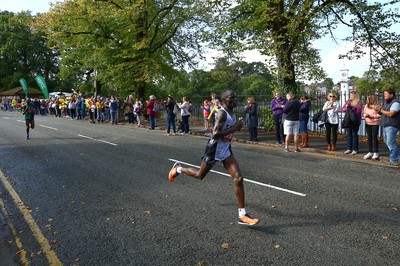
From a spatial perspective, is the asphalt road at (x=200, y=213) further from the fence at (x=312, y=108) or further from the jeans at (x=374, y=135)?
the fence at (x=312, y=108)

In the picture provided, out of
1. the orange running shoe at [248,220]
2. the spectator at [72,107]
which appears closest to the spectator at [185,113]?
the orange running shoe at [248,220]

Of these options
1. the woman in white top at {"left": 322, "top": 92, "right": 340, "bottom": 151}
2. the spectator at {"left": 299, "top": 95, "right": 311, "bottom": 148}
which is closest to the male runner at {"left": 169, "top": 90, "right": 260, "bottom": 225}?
the woman in white top at {"left": 322, "top": 92, "right": 340, "bottom": 151}

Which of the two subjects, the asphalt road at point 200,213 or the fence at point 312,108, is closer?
the asphalt road at point 200,213

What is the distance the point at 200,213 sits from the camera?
18.2ft

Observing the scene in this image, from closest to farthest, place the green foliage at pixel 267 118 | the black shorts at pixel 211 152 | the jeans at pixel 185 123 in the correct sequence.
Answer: the black shorts at pixel 211 152 → the green foliage at pixel 267 118 → the jeans at pixel 185 123

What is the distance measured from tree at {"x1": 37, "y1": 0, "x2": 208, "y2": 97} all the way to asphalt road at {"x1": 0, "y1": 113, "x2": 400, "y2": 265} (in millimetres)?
15808

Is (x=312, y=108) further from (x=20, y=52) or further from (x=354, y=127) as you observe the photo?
(x=20, y=52)

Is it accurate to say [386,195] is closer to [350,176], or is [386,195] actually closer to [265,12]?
[350,176]

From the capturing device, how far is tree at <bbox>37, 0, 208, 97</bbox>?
939 inches

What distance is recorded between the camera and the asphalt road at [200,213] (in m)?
4.16

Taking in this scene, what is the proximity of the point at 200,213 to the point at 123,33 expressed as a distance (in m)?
22.0

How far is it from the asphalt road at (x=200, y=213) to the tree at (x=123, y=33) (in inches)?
622

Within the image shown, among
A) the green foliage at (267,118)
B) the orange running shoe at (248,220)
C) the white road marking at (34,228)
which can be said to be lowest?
the white road marking at (34,228)

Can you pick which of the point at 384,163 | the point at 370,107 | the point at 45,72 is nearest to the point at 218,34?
the point at 370,107
